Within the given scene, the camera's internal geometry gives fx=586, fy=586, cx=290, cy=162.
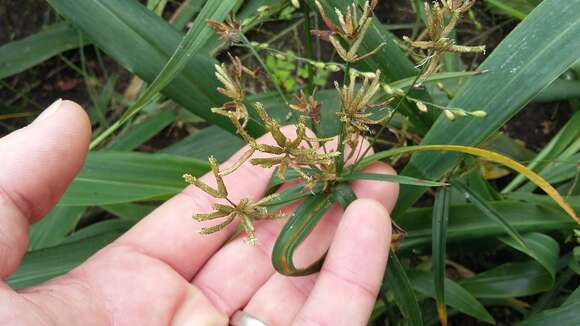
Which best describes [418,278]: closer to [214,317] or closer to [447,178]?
[447,178]

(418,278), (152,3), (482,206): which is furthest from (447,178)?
(152,3)

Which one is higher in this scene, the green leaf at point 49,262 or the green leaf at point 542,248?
the green leaf at point 542,248

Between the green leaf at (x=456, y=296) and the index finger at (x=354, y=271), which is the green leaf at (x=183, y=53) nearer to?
the index finger at (x=354, y=271)

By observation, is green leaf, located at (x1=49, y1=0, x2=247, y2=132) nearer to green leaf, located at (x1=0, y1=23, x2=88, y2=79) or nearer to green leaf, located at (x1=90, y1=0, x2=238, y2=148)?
green leaf, located at (x1=90, y1=0, x2=238, y2=148)

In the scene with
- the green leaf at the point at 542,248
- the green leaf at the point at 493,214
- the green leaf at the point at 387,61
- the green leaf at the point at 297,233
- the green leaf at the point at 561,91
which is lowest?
the green leaf at the point at 542,248

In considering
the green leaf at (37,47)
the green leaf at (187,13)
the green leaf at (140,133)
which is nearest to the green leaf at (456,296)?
the green leaf at (140,133)

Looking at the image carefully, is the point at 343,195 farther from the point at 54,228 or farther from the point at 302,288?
the point at 54,228
